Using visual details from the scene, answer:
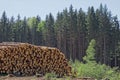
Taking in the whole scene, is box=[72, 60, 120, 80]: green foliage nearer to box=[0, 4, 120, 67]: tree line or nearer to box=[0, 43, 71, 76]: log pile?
box=[0, 43, 71, 76]: log pile

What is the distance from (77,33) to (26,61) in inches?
3177

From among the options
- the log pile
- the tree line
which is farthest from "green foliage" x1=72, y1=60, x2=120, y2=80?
the tree line

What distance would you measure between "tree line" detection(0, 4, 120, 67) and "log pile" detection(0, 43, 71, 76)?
224 feet

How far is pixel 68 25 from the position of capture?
339 feet

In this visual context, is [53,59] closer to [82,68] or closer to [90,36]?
[82,68]

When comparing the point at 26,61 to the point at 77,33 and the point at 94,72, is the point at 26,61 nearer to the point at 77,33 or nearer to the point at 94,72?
the point at 94,72

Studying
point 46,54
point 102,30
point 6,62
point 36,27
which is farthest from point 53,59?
point 36,27

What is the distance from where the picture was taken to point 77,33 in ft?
332

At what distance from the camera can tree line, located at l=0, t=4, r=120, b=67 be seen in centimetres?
9481

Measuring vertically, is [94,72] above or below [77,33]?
below

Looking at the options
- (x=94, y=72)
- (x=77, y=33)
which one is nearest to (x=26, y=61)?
(x=94, y=72)

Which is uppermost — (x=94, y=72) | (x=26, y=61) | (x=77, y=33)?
(x=77, y=33)

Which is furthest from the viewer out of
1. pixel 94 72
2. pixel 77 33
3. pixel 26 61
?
pixel 77 33

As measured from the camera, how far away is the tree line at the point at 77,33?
94.8 metres
